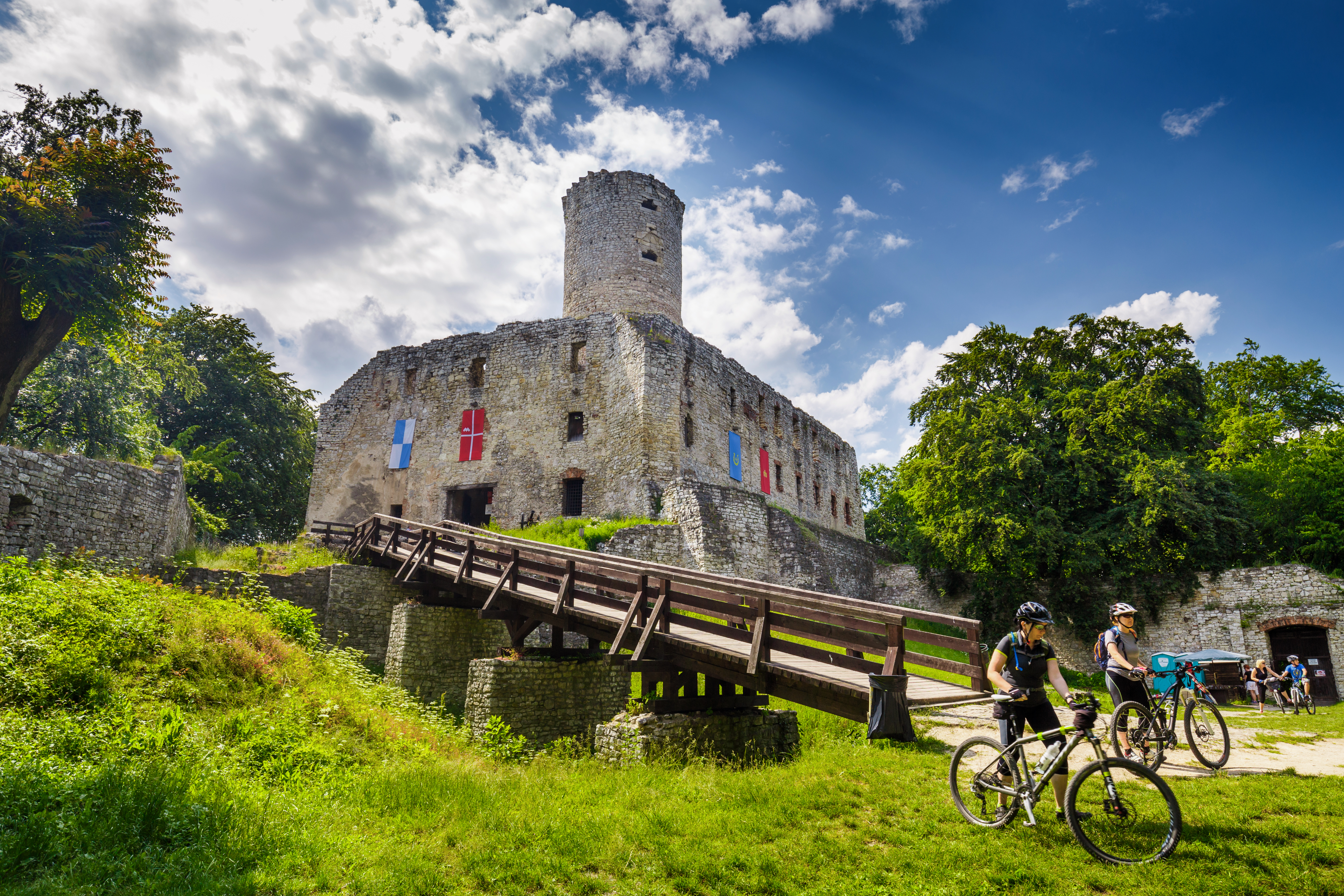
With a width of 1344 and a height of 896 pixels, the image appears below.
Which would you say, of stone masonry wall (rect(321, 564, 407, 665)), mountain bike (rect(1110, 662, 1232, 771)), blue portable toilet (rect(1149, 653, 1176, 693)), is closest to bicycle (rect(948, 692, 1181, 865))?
mountain bike (rect(1110, 662, 1232, 771))

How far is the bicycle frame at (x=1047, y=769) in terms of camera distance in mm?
4512

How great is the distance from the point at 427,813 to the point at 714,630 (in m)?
3.49

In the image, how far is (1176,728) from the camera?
651 centimetres

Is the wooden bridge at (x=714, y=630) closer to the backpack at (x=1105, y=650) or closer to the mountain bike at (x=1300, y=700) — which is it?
the backpack at (x=1105, y=650)

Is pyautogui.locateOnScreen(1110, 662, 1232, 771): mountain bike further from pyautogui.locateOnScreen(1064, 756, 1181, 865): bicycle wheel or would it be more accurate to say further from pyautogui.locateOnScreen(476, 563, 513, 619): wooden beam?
pyautogui.locateOnScreen(476, 563, 513, 619): wooden beam

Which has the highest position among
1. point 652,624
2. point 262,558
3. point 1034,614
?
point 262,558

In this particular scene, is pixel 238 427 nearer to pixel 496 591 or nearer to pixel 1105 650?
pixel 496 591

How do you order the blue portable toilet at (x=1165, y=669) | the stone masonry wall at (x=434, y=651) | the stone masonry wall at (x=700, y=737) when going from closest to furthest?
the blue portable toilet at (x=1165, y=669) < the stone masonry wall at (x=700, y=737) < the stone masonry wall at (x=434, y=651)

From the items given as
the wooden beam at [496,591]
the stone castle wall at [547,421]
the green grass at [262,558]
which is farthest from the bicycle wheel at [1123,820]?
the stone castle wall at [547,421]

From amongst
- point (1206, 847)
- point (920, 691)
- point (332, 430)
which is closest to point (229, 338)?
point (332, 430)

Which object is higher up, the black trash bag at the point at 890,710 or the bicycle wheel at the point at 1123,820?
the black trash bag at the point at 890,710

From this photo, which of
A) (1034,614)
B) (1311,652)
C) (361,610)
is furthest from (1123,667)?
(1311,652)

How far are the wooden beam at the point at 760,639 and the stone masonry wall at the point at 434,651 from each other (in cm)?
660

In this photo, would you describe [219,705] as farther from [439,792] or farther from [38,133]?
[38,133]
